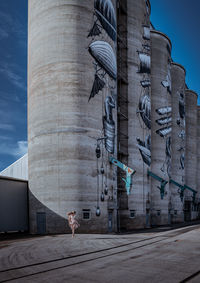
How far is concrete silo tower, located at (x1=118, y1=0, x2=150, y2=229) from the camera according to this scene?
1501 inches

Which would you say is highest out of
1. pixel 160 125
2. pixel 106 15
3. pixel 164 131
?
pixel 106 15

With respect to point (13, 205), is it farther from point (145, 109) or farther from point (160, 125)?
point (160, 125)

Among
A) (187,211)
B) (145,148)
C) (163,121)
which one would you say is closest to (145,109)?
(145,148)

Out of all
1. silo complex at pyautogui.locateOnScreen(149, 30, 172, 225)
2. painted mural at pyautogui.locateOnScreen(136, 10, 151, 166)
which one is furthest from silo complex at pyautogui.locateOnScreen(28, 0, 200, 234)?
silo complex at pyautogui.locateOnScreen(149, 30, 172, 225)

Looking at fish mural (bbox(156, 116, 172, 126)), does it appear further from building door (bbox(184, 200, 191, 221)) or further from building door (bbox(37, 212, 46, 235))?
building door (bbox(37, 212, 46, 235))

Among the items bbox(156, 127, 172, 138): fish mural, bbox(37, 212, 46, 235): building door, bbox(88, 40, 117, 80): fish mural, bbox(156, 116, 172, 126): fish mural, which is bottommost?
bbox(37, 212, 46, 235): building door

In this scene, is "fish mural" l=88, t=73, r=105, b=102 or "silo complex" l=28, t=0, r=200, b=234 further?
"fish mural" l=88, t=73, r=105, b=102

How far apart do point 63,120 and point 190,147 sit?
154 feet

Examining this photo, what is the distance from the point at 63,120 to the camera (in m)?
28.1

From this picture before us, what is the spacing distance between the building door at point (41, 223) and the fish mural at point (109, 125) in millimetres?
8435

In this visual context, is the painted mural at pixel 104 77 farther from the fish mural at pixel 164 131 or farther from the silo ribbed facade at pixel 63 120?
the fish mural at pixel 164 131

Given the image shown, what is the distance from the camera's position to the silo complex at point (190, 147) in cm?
6650

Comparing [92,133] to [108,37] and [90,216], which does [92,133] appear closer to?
[90,216]

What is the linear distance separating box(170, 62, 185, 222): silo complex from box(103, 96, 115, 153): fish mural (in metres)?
28.7
